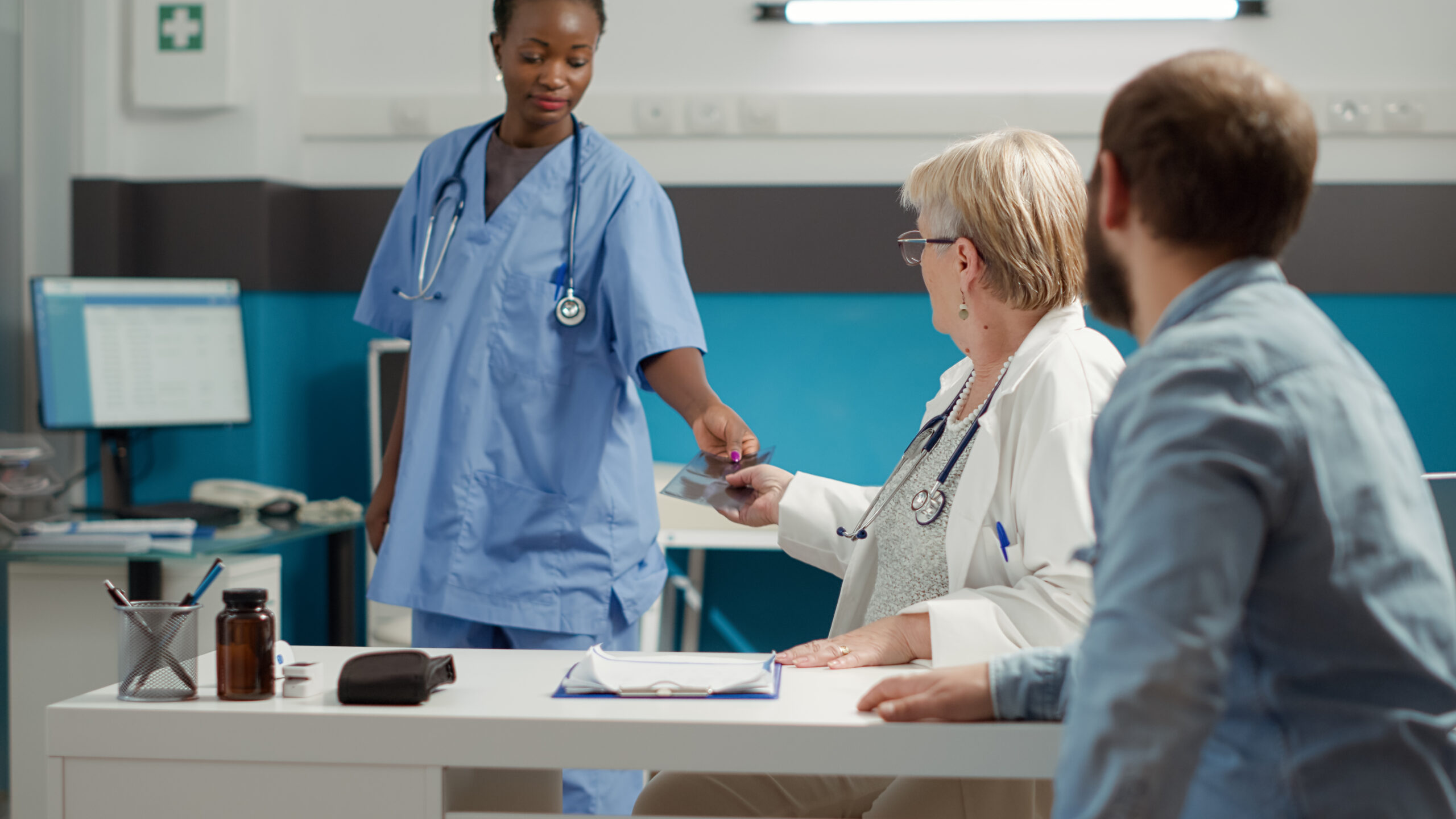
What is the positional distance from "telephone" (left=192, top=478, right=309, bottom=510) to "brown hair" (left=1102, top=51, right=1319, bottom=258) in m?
2.52

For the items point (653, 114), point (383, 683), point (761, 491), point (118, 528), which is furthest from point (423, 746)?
point (653, 114)

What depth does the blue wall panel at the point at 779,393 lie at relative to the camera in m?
3.18

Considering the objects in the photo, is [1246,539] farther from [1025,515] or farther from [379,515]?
[379,515]

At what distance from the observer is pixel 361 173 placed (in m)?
3.35

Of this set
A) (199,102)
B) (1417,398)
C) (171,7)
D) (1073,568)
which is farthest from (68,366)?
(1417,398)

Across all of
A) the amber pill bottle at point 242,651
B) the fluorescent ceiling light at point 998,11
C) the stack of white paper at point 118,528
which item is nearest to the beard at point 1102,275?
the amber pill bottle at point 242,651

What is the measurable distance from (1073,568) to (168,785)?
0.91 m

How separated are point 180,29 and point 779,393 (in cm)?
188

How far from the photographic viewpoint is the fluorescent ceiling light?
126 inches

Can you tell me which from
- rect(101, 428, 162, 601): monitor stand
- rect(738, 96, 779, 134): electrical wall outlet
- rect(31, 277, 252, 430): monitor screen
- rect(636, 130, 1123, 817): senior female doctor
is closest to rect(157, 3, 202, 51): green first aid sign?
rect(31, 277, 252, 430): monitor screen

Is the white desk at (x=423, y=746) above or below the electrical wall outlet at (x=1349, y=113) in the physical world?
below

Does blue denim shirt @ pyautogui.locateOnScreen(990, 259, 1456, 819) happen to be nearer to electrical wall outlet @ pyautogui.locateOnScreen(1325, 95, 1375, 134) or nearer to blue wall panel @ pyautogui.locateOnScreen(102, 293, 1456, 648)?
blue wall panel @ pyautogui.locateOnScreen(102, 293, 1456, 648)

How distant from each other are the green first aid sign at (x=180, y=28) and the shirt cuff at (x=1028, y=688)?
9.40 feet

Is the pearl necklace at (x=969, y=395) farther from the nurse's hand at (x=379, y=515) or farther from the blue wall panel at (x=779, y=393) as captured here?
the blue wall panel at (x=779, y=393)
